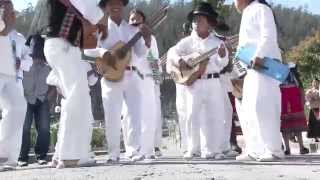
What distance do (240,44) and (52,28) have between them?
2.18m

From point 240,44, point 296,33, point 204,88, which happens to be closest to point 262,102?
point 240,44

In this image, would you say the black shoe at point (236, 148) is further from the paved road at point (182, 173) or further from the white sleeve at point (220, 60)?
the paved road at point (182, 173)

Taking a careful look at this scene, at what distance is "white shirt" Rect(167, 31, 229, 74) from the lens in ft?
30.1

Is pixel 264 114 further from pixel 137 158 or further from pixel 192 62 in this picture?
pixel 192 62

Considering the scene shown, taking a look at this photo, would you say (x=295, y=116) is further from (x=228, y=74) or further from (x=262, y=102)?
(x=262, y=102)

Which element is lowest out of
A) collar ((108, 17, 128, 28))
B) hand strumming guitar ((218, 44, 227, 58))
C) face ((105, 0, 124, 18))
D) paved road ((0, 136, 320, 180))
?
paved road ((0, 136, 320, 180))

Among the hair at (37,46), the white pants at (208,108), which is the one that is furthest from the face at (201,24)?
the hair at (37,46)

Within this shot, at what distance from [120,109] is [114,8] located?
123 centimetres

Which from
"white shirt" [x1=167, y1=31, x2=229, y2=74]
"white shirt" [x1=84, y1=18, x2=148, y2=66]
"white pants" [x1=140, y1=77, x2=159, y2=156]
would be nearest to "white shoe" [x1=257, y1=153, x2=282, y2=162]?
"white pants" [x1=140, y1=77, x2=159, y2=156]

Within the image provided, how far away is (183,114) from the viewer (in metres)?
10.2

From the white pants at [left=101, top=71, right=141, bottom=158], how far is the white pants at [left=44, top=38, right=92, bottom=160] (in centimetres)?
98

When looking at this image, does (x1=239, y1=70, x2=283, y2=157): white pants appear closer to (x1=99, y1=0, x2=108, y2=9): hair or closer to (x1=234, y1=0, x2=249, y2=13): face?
(x1=234, y1=0, x2=249, y2=13): face

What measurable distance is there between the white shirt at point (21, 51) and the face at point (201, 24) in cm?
227

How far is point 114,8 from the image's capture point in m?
8.44
